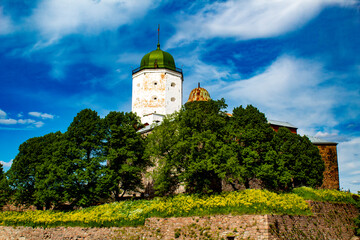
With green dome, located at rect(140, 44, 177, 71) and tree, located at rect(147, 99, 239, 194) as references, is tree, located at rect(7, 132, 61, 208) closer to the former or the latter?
tree, located at rect(147, 99, 239, 194)

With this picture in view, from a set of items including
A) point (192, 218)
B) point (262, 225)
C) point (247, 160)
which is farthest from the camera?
point (247, 160)

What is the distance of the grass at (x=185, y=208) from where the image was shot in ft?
63.0

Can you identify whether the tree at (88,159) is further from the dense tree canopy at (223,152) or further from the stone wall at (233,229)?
the dense tree canopy at (223,152)

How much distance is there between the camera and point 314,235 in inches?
779

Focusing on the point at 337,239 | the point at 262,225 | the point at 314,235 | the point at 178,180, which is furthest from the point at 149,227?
the point at 337,239

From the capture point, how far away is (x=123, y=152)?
26812mm

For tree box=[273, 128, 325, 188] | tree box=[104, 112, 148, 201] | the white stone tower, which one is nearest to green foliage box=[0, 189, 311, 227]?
tree box=[104, 112, 148, 201]

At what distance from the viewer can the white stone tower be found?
40.9m

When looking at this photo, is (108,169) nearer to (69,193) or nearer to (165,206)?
(69,193)

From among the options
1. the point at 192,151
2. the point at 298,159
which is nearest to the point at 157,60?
the point at 192,151

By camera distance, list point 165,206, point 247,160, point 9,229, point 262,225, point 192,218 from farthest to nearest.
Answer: point 9,229 < point 247,160 < point 165,206 < point 192,218 < point 262,225

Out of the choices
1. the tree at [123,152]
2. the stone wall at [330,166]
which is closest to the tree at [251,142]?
the tree at [123,152]

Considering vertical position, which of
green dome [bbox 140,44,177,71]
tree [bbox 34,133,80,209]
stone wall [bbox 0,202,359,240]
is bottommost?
stone wall [bbox 0,202,359,240]

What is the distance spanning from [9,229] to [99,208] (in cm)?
791
